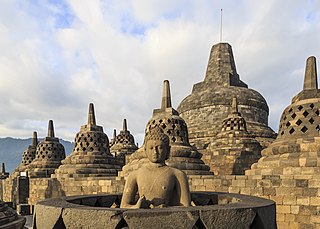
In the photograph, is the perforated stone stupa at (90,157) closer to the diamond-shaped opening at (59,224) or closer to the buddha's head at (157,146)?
the buddha's head at (157,146)

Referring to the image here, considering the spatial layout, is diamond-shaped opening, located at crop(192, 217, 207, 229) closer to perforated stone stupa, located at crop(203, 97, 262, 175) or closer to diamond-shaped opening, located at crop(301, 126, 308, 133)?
diamond-shaped opening, located at crop(301, 126, 308, 133)

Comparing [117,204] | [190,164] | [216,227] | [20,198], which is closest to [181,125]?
[190,164]

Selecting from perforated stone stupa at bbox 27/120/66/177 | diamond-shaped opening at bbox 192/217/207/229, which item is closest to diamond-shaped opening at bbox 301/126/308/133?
diamond-shaped opening at bbox 192/217/207/229

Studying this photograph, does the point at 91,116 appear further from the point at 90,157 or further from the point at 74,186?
the point at 74,186

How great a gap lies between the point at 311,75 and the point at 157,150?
7.34 m

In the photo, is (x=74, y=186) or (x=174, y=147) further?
(x=74, y=186)

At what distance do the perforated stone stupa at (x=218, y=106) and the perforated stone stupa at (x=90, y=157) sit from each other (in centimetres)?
632

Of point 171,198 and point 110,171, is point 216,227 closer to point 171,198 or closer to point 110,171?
point 171,198

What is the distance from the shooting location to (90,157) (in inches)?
536

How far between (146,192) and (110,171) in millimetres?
10676

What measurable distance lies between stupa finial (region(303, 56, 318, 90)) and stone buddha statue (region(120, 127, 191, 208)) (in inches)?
278

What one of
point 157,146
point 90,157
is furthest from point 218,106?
point 157,146

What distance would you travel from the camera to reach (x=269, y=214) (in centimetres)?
284

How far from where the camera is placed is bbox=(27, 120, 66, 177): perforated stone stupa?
17172 millimetres
